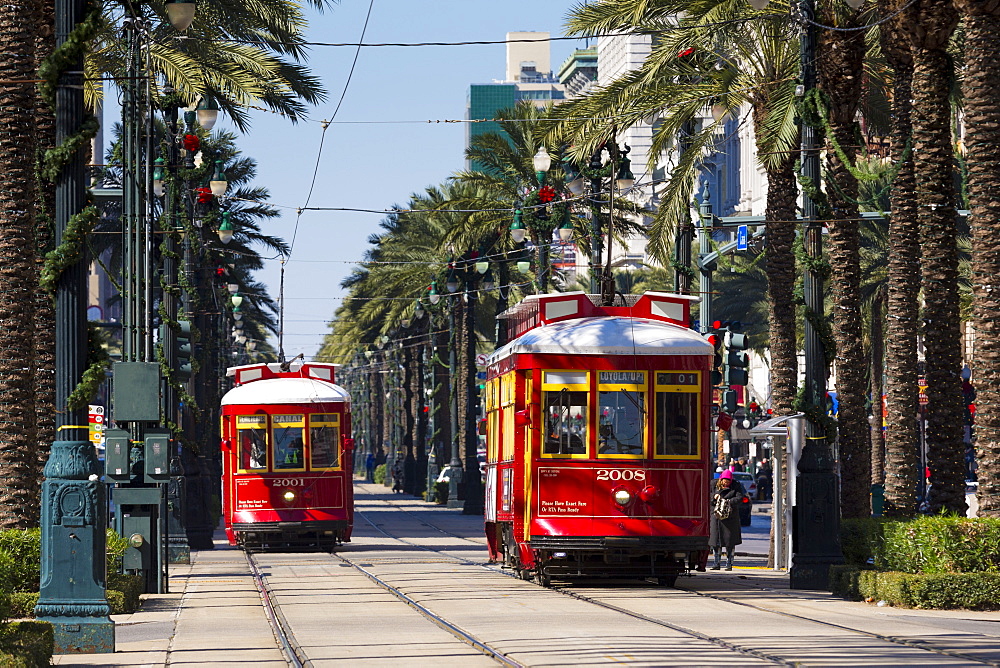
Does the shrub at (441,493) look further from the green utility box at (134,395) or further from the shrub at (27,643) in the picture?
the shrub at (27,643)

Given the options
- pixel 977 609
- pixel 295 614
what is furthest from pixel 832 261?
pixel 295 614

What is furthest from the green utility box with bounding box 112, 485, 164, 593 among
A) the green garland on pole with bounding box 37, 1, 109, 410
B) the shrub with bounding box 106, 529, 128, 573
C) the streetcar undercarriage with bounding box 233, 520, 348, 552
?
the streetcar undercarriage with bounding box 233, 520, 348, 552

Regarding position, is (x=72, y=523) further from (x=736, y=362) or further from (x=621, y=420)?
(x=736, y=362)

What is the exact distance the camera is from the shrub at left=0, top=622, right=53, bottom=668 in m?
11.5

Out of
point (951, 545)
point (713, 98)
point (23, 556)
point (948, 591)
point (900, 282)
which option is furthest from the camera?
point (713, 98)

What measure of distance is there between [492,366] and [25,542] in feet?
32.4

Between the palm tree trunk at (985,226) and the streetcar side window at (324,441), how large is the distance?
15.6m

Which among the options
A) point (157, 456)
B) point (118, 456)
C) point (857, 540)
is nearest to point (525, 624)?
point (118, 456)

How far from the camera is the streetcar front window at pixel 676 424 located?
69.4 feet

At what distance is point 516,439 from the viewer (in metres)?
21.9

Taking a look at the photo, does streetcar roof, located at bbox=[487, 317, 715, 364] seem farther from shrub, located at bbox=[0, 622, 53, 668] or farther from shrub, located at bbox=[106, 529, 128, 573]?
shrub, located at bbox=[0, 622, 53, 668]

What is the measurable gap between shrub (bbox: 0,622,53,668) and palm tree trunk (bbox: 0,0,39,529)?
7177 millimetres

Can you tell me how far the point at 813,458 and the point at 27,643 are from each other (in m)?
11.7

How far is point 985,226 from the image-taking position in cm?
1997
